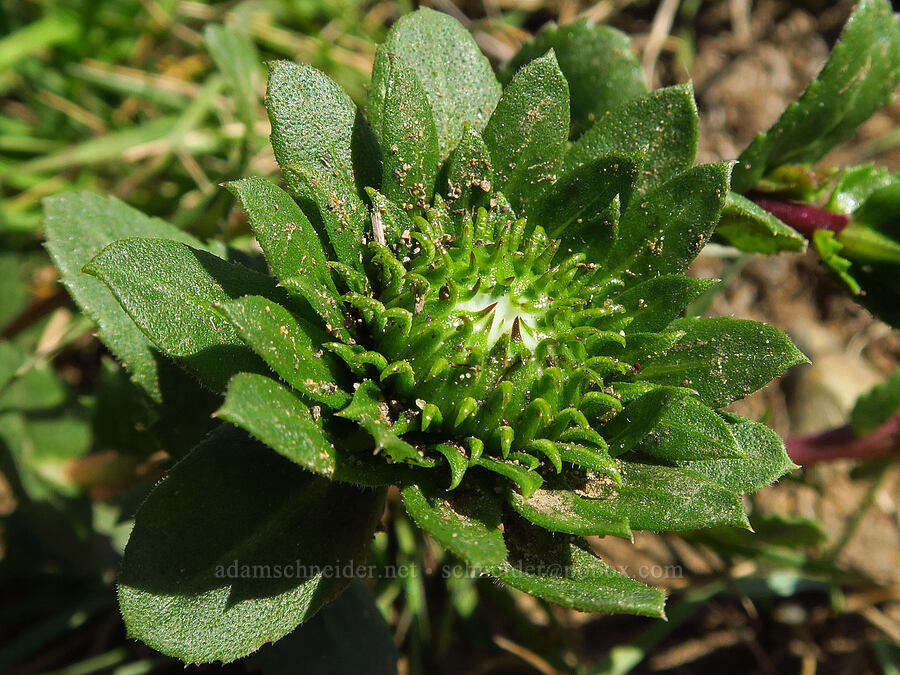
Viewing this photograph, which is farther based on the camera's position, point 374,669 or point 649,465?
point 374,669

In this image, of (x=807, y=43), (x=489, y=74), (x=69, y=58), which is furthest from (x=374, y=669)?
(x=807, y=43)

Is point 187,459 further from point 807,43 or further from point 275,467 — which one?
point 807,43

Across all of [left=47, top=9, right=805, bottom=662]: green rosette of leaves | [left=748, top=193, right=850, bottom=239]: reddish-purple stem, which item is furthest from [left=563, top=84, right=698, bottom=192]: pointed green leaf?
[left=748, top=193, right=850, bottom=239]: reddish-purple stem

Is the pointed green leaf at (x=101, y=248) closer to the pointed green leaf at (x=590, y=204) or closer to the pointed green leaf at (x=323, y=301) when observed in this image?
the pointed green leaf at (x=323, y=301)

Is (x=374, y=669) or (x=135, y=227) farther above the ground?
(x=135, y=227)

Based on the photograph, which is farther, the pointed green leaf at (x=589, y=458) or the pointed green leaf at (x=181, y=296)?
the pointed green leaf at (x=589, y=458)

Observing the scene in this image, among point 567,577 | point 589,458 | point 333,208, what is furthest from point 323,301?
point 567,577

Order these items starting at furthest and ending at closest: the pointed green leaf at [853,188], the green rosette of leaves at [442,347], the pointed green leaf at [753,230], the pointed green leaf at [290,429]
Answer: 1. the pointed green leaf at [853,188]
2. the pointed green leaf at [753,230]
3. the green rosette of leaves at [442,347]
4. the pointed green leaf at [290,429]

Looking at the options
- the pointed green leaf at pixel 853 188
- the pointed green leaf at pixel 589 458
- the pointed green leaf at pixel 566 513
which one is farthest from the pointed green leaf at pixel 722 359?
the pointed green leaf at pixel 853 188

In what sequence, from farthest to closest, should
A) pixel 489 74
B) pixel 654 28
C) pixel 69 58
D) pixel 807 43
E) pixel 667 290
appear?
pixel 807 43, pixel 654 28, pixel 69 58, pixel 489 74, pixel 667 290
